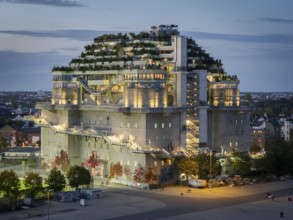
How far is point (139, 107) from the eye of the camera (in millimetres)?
94688

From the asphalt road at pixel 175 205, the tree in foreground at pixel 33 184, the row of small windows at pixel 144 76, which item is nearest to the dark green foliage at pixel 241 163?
the asphalt road at pixel 175 205

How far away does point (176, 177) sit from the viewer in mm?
96812

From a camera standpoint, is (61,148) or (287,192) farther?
(61,148)

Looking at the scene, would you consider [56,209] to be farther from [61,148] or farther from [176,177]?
[61,148]

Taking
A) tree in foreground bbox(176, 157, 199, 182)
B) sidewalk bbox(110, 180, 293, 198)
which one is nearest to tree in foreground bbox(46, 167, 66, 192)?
sidewalk bbox(110, 180, 293, 198)

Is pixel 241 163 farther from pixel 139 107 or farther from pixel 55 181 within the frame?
pixel 55 181

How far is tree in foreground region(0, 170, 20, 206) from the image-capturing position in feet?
247

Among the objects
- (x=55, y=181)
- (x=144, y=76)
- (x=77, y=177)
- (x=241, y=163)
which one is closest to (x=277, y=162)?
(x=241, y=163)

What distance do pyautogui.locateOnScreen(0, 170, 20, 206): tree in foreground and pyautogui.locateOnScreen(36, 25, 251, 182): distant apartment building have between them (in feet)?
68.6

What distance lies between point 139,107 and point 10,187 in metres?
25.3

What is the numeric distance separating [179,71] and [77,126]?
63.0 ft

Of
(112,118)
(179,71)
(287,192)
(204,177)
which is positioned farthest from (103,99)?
(287,192)

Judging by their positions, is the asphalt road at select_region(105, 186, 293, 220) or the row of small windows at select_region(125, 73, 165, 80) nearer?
the asphalt road at select_region(105, 186, 293, 220)

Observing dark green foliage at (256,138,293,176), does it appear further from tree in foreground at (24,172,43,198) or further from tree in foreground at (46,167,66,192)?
tree in foreground at (24,172,43,198)
